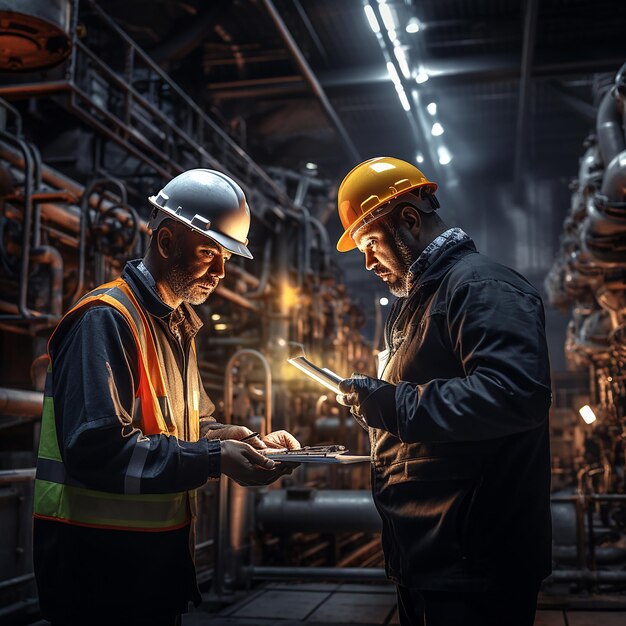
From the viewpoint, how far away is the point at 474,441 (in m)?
2.24

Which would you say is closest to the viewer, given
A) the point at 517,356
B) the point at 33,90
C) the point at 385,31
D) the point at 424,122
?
the point at 517,356

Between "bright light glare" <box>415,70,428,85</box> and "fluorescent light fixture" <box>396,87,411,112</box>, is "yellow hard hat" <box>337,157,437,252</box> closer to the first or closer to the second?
"bright light glare" <box>415,70,428,85</box>

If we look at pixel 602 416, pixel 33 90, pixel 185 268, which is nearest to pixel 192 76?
pixel 33 90

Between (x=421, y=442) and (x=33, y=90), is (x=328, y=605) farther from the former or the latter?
(x=33, y=90)

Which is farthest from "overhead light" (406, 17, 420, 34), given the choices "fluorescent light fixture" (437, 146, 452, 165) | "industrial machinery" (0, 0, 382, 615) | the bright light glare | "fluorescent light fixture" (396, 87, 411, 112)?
"fluorescent light fixture" (437, 146, 452, 165)

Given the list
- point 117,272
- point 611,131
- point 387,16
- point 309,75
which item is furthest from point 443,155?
point 117,272

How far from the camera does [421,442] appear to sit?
227 cm

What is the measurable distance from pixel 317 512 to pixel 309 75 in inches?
288

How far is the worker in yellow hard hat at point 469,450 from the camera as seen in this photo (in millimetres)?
2164

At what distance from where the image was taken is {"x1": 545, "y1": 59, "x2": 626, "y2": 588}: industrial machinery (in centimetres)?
605

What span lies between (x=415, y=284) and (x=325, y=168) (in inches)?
601

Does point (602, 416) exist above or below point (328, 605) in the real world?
above

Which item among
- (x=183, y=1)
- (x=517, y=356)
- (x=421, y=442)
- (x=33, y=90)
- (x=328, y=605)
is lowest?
(x=328, y=605)

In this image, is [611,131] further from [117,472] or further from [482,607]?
[117,472]
